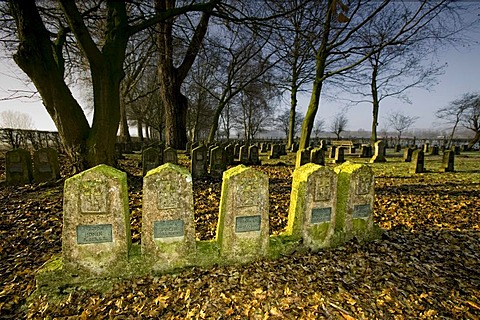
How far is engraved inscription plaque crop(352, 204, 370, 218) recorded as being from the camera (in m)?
3.85

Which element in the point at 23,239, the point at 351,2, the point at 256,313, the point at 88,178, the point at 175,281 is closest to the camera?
the point at 256,313

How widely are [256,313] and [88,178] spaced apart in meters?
2.30

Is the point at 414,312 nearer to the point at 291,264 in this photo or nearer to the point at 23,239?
the point at 291,264

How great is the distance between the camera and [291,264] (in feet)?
10.9

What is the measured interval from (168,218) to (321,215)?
2.15 metres

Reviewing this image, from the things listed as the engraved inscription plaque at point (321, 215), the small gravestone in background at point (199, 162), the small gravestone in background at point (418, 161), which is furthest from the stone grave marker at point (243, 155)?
the engraved inscription plaque at point (321, 215)

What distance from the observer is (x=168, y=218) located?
301 cm

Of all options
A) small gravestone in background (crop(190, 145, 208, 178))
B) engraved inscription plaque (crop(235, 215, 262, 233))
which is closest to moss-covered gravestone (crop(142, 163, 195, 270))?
engraved inscription plaque (crop(235, 215, 262, 233))

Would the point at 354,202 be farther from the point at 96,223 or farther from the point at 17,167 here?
the point at 17,167

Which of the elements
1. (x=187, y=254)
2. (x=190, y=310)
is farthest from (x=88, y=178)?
(x=190, y=310)

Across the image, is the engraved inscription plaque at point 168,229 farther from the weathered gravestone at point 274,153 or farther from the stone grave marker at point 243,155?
the weathered gravestone at point 274,153

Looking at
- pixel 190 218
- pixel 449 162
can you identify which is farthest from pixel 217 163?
pixel 449 162

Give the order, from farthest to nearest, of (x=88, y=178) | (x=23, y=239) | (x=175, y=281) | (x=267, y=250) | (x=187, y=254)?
(x=23, y=239) < (x=267, y=250) < (x=187, y=254) < (x=175, y=281) < (x=88, y=178)

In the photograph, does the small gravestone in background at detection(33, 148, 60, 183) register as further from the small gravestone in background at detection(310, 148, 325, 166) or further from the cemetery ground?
the small gravestone in background at detection(310, 148, 325, 166)
